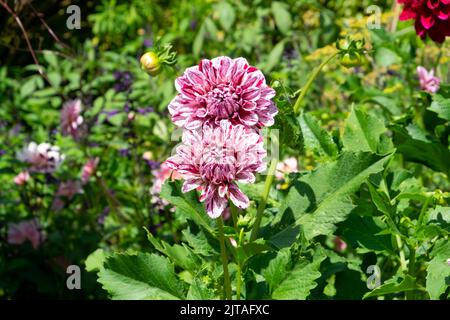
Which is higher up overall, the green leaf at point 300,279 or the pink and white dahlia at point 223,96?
the pink and white dahlia at point 223,96

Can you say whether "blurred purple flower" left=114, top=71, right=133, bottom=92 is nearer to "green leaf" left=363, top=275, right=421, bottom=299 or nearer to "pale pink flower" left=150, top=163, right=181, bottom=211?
"pale pink flower" left=150, top=163, right=181, bottom=211

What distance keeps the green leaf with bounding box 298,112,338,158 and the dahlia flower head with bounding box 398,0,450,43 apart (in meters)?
0.31

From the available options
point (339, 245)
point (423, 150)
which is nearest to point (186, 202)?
point (423, 150)

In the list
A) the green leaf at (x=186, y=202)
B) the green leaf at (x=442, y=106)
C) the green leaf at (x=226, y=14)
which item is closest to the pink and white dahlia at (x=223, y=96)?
the green leaf at (x=186, y=202)

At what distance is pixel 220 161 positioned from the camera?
3.40ft

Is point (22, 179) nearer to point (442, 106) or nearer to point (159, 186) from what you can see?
point (159, 186)

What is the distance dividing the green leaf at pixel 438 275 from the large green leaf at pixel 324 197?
16cm

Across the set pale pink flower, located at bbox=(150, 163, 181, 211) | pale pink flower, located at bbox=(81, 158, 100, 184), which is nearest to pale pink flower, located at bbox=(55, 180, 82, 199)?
pale pink flower, located at bbox=(81, 158, 100, 184)

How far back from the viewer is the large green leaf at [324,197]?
1.13m

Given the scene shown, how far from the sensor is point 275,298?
1.07m

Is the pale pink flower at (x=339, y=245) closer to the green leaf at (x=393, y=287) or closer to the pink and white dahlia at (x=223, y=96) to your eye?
the green leaf at (x=393, y=287)

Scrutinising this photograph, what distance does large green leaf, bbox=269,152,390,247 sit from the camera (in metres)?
1.13

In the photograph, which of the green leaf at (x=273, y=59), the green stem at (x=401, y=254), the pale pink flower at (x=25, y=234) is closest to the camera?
the green stem at (x=401, y=254)

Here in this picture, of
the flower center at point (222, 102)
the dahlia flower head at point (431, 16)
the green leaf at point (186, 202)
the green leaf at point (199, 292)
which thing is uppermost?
the dahlia flower head at point (431, 16)
